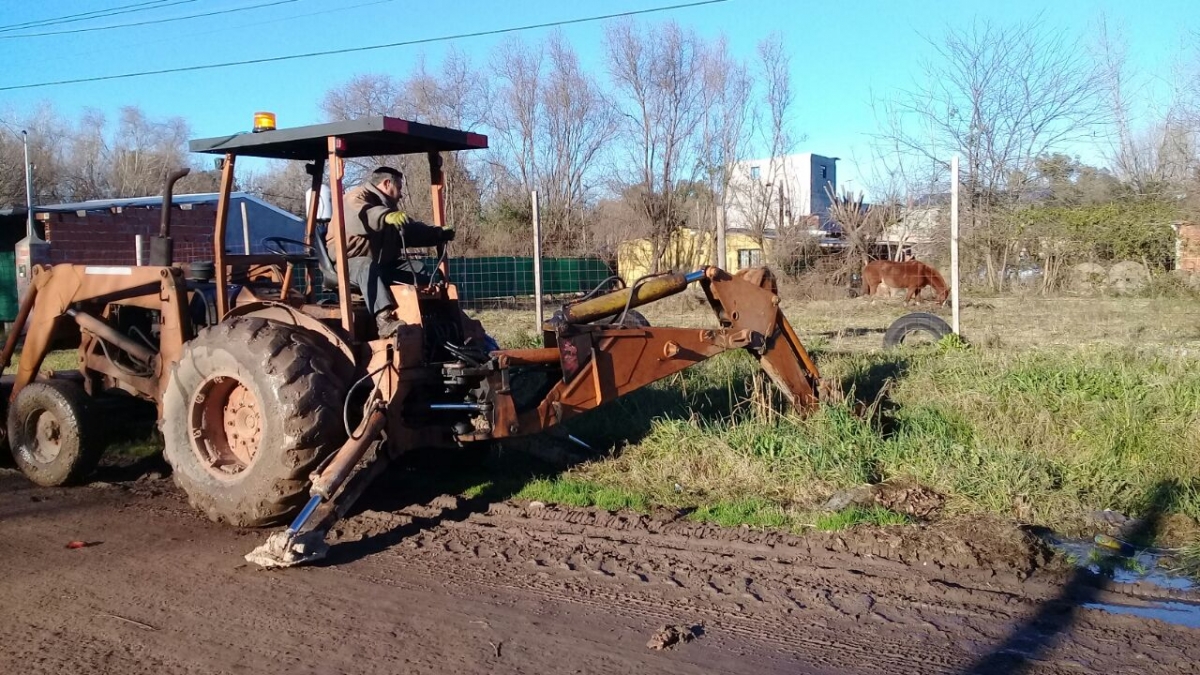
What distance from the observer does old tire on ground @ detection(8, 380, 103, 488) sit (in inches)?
283

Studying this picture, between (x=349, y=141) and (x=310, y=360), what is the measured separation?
152cm

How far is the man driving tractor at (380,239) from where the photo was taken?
6289 millimetres

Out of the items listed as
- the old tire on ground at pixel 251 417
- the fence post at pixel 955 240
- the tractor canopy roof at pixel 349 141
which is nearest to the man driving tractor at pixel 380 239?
the tractor canopy roof at pixel 349 141

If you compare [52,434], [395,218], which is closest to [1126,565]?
[395,218]

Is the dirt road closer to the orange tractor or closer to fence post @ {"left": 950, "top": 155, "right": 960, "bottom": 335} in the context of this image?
the orange tractor

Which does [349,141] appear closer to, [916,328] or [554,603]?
[554,603]

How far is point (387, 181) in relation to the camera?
261 inches

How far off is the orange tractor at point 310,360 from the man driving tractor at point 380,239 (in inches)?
3.8

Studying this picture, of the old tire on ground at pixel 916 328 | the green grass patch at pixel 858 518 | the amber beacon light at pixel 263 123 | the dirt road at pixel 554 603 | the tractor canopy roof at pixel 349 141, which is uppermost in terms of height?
the amber beacon light at pixel 263 123

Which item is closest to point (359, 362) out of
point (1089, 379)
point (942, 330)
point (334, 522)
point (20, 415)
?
point (334, 522)

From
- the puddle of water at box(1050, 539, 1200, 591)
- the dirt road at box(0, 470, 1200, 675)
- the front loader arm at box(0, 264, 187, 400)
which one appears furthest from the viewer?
the front loader arm at box(0, 264, 187, 400)

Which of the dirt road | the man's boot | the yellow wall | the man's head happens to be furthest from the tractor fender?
the yellow wall

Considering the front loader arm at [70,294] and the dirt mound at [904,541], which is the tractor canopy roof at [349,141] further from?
the dirt mound at [904,541]

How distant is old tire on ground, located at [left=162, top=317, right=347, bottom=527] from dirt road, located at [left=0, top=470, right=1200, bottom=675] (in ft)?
1.12
